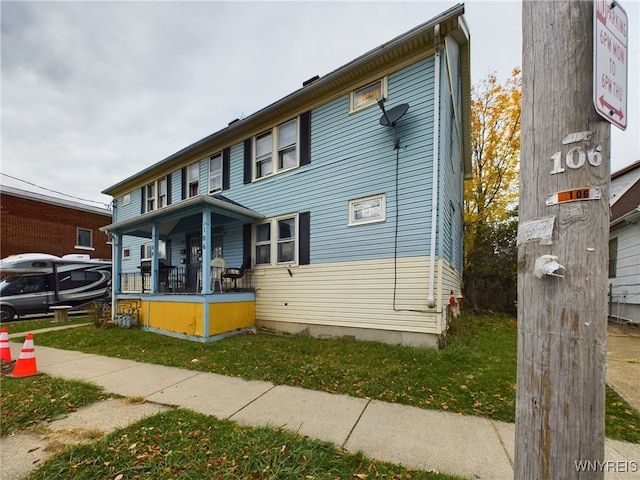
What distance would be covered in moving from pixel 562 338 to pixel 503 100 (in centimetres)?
1581

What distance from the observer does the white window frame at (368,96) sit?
6.78m

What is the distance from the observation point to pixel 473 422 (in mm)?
2953

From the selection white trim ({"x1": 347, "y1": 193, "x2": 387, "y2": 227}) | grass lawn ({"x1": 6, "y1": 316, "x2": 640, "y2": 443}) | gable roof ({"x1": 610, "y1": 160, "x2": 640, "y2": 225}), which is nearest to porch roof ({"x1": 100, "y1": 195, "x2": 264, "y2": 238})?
white trim ({"x1": 347, "y1": 193, "x2": 387, "y2": 227})

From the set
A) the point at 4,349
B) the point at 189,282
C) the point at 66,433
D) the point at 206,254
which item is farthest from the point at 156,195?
the point at 66,433

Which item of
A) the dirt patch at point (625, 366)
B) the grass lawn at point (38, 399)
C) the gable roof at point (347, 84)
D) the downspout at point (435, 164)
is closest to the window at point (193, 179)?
the gable roof at point (347, 84)

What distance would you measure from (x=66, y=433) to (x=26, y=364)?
2.90 meters

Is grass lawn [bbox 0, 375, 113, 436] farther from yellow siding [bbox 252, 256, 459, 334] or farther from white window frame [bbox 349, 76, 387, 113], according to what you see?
white window frame [bbox 349, 76, 387, 113]

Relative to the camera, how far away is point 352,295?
6.78 metres

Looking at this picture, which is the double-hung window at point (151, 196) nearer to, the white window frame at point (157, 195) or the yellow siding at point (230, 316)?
the white window frame at point (157, 195)

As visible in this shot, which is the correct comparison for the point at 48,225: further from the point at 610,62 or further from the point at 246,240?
the point at 610,62

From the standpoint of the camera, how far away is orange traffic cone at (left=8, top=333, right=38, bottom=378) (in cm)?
455

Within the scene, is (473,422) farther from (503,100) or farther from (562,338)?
(503,100)

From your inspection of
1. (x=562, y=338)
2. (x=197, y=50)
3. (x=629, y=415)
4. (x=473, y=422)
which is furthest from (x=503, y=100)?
(x=562, y=338)

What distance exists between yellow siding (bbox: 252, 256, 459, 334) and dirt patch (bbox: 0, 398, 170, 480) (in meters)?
4.28
